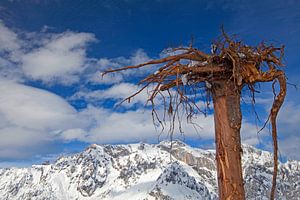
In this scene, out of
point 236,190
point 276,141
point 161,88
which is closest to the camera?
point 236,190

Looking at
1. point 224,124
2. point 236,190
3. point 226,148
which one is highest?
point 224,124

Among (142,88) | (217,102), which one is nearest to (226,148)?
(217,102)

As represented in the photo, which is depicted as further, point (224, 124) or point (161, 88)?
point (161, 88)

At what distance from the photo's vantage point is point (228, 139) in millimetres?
3930

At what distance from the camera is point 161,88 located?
169 inches

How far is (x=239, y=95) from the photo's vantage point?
4.16m

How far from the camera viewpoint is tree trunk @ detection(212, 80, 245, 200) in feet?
12.5

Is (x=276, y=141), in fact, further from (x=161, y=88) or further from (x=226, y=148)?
(x=161, y=88)

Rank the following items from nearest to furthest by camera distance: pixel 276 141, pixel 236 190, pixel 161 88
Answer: pixel 236 190, pixel 276 141, pixel 161 88

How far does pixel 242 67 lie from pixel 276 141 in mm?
849

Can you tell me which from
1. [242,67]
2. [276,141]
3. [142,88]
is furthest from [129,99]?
[276,141]

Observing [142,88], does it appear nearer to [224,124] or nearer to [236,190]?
[224,124]

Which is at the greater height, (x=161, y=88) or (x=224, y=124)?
(x=161, y=88)

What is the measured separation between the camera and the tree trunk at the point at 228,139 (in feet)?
12.5
